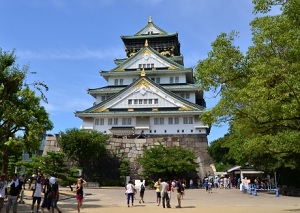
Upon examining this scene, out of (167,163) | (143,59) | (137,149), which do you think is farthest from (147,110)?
(167,163)

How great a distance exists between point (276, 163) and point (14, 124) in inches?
722

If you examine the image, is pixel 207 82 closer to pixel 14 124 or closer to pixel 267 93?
pixel 267 93

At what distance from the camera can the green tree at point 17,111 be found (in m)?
14.2

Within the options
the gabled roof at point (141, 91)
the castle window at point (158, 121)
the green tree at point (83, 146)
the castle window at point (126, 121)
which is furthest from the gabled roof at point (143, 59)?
the green tree at point (83, 146)

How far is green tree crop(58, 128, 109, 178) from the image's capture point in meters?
31.9

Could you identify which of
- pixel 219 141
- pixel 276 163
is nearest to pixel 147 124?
pixel 219 141

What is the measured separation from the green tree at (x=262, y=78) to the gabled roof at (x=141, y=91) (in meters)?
26.9

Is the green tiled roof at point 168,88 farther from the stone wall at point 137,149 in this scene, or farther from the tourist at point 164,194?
the tourist at point 164,194

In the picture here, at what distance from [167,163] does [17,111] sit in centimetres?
1783

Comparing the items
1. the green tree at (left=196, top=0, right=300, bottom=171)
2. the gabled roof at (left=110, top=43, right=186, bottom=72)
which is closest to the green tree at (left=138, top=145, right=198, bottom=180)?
the green tree at (left=196, top=0, right=300, bottom=171)

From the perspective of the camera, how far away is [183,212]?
13281 millimetres

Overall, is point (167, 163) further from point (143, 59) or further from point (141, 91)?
point (143, 59)

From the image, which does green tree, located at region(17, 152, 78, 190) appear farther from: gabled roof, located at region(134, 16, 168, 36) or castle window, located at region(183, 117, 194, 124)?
gabled roof, located at region(134, 16, 168, 36)

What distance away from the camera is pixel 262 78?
10.4m
